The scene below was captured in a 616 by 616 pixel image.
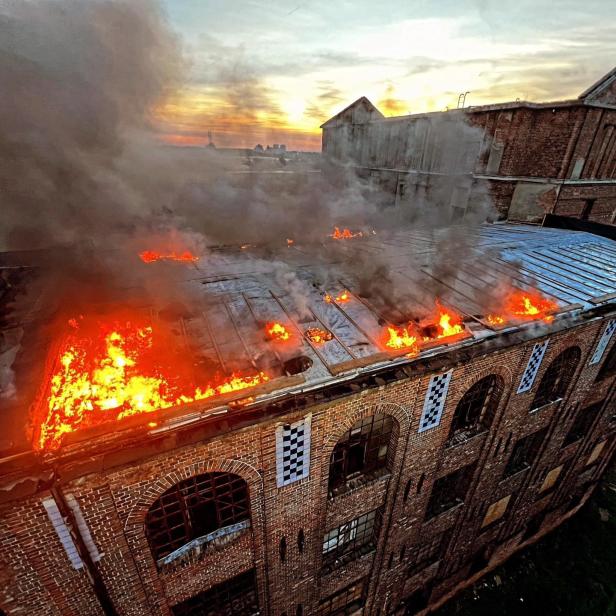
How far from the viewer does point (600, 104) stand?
1270 cm

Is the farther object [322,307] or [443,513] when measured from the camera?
[443,513]

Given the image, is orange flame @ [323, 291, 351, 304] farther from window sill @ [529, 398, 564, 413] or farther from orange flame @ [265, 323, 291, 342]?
window sill @ [529, 398, 564, 413]

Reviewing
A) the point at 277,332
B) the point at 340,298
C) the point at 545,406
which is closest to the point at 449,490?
the point at 545,406

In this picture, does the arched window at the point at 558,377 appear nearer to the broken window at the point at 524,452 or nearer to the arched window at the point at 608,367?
the broken window at the point at 524,452

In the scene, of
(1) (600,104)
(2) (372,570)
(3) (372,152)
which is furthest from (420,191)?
(2) (372,570)

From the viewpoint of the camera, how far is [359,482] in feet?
20.4

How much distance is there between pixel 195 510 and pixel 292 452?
1731 mm

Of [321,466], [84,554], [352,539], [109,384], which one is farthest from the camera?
[352,539]

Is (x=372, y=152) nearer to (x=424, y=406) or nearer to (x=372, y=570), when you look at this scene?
(x=424, y=406)

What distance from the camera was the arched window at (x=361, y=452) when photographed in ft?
19.0

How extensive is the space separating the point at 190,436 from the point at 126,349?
207cm

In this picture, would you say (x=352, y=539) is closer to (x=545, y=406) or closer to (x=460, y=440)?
(x=460, y=440)

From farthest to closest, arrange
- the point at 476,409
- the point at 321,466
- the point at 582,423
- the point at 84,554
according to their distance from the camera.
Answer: the point at 582,423 → the point at 476,409 → the point at 321,466 → the point at 84,554

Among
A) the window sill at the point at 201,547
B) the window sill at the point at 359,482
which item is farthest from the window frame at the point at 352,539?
the window sill at the point at 201,547
